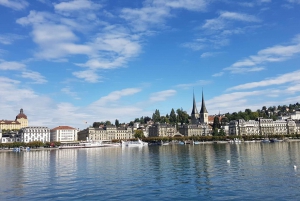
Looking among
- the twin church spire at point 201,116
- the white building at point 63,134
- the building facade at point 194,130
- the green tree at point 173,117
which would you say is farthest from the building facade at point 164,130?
the white building at point 63,134

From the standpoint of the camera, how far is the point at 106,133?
16312 centimetres

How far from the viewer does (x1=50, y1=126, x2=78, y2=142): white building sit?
156 metres

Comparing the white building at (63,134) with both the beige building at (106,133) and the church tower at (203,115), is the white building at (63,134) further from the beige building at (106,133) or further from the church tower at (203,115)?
the church tower at (203,115)

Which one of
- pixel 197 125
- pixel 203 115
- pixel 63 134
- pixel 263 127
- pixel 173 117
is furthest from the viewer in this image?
pixel 173 117

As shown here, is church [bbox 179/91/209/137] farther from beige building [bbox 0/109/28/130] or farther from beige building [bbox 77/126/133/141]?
beige building [bbox 0/109/28/130]

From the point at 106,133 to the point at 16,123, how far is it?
165 feet

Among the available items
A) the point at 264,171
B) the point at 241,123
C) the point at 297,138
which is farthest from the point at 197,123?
the point at 264,171

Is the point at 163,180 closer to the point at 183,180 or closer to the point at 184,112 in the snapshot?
the point at 183,180

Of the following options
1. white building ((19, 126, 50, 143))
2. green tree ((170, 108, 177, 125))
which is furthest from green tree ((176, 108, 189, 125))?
white building ((19, 126, 50, 143))

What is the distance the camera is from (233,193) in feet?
71.3

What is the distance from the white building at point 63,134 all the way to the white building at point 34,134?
14644mm

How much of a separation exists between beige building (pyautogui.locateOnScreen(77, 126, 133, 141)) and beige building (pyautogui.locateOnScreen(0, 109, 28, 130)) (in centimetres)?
3393

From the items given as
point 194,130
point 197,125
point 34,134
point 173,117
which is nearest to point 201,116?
point 197,125

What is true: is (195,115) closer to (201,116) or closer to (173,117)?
(201,116)
